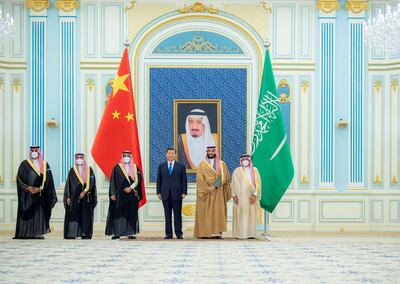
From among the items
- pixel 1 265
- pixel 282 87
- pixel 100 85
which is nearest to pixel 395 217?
pixel 282 87

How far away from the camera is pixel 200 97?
44.2 feet

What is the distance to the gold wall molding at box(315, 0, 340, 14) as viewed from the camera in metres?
13.4

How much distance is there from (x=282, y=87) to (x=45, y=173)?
4.32 meters

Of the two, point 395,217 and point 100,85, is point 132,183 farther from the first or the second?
point 395,217

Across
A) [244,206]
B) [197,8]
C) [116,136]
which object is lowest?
[244,206]

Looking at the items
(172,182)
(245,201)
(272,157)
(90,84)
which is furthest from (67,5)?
(245,201)

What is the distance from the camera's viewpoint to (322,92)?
1349 cm

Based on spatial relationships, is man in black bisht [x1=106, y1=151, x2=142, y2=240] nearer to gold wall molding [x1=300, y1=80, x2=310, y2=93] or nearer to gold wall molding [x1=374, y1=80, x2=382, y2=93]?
gold wall molding [x1=300, y1=80, x2=310, y2=93]

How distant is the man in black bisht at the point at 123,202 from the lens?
37.7 feet

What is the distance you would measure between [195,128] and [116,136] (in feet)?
6.31

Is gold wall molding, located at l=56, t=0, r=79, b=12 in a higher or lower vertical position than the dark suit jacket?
higher

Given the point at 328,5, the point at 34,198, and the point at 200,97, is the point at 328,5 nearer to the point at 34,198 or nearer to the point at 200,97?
the point at 200,97

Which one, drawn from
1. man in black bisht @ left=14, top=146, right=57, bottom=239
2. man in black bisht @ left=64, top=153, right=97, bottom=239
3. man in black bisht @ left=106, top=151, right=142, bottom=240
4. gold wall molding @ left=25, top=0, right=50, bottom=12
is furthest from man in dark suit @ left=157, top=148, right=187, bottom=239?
gold wall molding @ left=25, top=0, right=50, bottom=12

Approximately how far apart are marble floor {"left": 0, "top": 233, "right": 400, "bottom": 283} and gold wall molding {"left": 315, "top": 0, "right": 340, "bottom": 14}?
419 centimetres
